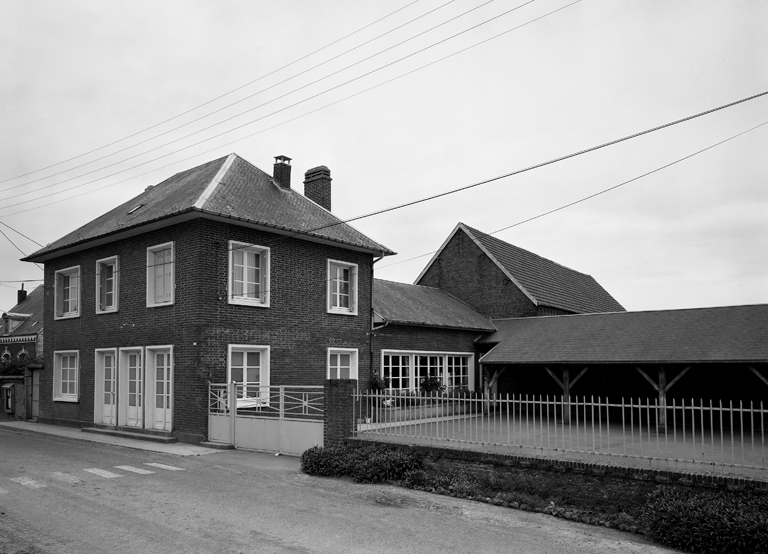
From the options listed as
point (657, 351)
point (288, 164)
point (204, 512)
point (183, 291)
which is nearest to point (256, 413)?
point (183, 291)

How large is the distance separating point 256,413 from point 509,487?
280 inches

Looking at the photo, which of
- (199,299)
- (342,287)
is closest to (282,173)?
(342,287)

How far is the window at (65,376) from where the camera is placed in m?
20.3

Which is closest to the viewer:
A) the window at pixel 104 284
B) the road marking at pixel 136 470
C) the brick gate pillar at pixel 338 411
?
the road marking at pixel 136 470

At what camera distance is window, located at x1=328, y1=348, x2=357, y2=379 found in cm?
1948

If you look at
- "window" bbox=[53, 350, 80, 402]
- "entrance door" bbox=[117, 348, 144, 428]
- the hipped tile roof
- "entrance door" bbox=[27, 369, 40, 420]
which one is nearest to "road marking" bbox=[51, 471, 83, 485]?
"entrance door" bbox=[117, 348, 144, 428]

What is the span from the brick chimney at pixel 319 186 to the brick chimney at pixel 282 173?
1.18 meters

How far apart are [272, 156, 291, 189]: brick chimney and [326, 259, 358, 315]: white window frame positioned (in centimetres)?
322

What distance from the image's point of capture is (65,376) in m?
21.0

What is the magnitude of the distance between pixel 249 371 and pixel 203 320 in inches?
79.4

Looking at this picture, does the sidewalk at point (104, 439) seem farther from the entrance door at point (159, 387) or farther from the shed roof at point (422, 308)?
the shed roof at point (422, 308)

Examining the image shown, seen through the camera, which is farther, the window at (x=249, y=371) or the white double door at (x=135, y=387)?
the white double door at (x=135, y=387)

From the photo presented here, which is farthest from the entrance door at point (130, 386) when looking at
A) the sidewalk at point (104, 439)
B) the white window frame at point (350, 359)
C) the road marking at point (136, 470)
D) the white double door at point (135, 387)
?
the road marking at point (136, 470)

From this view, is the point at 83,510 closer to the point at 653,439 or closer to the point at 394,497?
the point at 394,497
